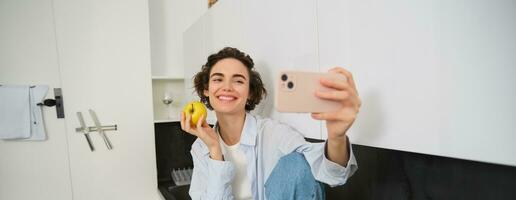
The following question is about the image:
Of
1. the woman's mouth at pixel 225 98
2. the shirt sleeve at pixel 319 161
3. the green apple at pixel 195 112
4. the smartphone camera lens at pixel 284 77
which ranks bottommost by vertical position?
the shirt sleeve at pixel 319 161

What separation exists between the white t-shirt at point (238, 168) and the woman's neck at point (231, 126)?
24mm

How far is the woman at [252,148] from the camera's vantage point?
1.86 ft

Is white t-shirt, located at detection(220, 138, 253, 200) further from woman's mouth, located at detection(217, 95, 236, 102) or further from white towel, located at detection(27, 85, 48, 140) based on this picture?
white towel, located at detection(27, 85, 48, 140)

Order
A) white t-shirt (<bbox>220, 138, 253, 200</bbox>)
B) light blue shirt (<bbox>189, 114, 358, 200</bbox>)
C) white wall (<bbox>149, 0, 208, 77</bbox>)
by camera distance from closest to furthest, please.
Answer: light blue shirt (<bbox>189, 114, 358, 200</bbox>)
white t-shirt (<bbox>220, 138, 253, 200</bbox>)
white wall (<bbox>149, 0, 208, 77</bbox>)

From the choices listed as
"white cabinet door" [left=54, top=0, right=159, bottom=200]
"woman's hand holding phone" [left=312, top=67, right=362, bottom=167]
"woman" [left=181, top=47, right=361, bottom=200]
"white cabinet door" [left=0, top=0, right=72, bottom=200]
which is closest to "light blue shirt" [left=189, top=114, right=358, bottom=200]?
"woman" [left=181, top=47, right=361, bottom=200]

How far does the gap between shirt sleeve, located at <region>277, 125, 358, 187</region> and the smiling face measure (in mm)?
201

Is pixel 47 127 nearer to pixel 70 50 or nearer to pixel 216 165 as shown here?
pixel 70 50

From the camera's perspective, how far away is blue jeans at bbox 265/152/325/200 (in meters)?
0.69

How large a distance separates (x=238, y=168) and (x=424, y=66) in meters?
0.72

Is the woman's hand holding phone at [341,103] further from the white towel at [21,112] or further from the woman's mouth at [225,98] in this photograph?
the white towel at [21,112]

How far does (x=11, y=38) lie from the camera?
138 cm

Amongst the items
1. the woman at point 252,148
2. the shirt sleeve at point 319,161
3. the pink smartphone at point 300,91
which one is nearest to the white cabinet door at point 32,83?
the woman at point 252,148

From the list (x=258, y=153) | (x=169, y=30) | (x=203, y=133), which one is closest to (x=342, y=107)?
(x=258, y=153)

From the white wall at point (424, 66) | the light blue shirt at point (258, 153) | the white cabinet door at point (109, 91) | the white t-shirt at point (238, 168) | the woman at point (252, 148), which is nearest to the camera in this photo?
the white wall at point (424, 66)
